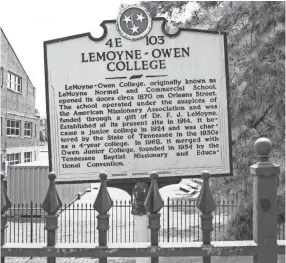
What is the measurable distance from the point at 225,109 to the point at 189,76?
46 cm

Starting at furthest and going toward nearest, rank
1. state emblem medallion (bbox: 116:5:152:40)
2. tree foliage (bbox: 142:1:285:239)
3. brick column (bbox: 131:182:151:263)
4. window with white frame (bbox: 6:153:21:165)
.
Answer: window with white frame (bbox: 6:153:21:165) < tree foliage (bbox: 142:1:285:239) < brick column (bbox: 131:182:151:263) < state emblem medallion (bbox: 116:5:152:40)

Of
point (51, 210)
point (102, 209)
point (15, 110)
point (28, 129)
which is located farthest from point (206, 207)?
point (28, 129)

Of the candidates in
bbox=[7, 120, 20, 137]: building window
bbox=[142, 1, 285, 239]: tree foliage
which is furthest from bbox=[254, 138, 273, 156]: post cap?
bbox=[7, 120, 20, 137]: building window

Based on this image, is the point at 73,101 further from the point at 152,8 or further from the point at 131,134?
the point at 152,8

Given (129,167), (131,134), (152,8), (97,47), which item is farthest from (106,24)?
(152,8)

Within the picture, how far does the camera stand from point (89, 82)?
11.6ft

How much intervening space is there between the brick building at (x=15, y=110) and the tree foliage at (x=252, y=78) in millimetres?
22004

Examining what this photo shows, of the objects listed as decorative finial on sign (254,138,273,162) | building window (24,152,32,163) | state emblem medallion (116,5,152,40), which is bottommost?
building window (24,152,32,163)

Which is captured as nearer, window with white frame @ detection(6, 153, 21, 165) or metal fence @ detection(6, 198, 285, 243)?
metal fence @ detection(6, 198, 285, 243)

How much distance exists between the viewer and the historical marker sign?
138 inches

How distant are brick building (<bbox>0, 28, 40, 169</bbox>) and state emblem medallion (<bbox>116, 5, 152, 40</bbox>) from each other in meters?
25.0

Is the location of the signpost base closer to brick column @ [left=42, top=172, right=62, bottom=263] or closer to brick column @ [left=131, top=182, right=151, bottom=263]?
brick column @ [left=131, top=182, right=151, bottom=263]

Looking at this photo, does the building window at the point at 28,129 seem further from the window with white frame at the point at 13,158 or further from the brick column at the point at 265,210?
the brick column at the point at 265,210

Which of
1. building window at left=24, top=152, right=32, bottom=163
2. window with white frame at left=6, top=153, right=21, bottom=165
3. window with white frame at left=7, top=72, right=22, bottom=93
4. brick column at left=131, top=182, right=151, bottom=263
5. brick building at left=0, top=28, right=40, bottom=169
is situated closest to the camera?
brick column at left=131, top=182, right=151, bottom=263
